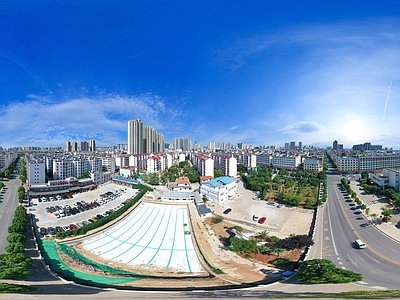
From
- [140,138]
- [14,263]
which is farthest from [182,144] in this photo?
[14,263]

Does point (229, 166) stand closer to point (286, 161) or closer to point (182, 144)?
point (286, 161)

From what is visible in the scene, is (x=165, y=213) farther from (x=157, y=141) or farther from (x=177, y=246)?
(x=157, y=141)

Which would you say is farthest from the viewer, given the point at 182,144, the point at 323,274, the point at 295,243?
the point at 182,144

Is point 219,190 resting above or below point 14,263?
above

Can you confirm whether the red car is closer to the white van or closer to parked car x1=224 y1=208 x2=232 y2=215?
parked car x1=224 y1=208 x2=232 y2=215

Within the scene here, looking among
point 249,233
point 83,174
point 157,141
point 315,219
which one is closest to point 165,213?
point 249,233

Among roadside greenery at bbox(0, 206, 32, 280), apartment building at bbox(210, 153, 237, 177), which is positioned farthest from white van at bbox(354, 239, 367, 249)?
apartment building at bbox(210, 153, 237, 177)
